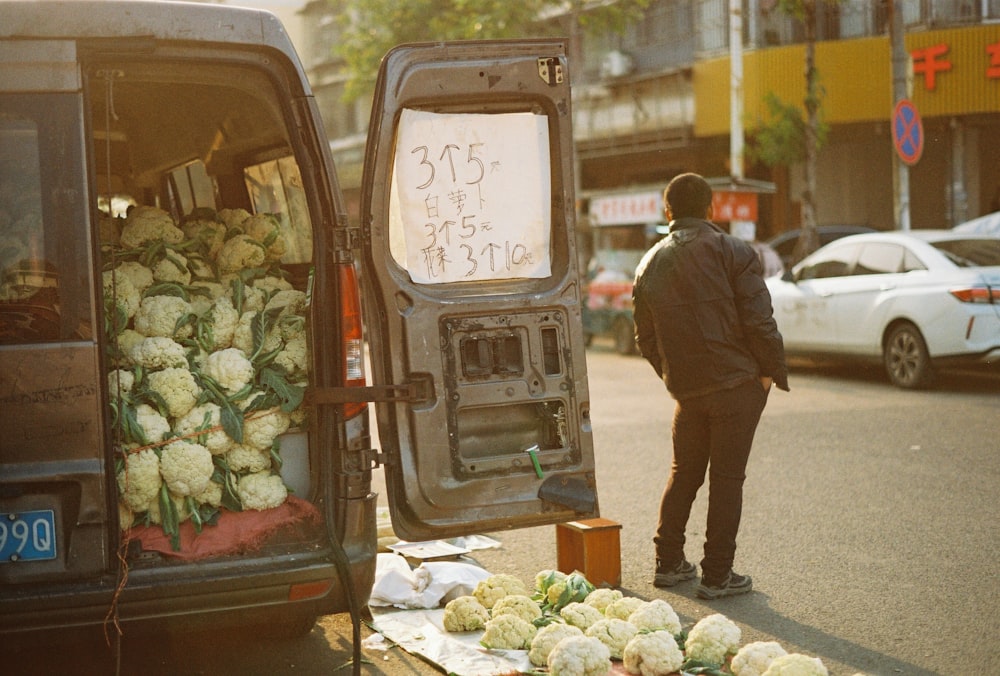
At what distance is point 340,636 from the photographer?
18.0 ft

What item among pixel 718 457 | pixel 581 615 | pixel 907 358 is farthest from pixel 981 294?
pixel 581 615

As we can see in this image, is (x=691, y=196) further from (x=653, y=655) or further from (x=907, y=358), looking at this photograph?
(x=907, y=358)

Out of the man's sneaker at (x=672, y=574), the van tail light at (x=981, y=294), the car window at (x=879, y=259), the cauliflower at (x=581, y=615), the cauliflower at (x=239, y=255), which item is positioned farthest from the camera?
the car window at (x=879, y=259)

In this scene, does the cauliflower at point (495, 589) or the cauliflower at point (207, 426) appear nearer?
the cauliflower at point (207, 426)

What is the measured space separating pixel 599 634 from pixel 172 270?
7.24 feet

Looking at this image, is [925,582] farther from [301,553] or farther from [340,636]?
[301,553]

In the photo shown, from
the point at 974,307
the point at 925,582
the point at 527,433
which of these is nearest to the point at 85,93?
the point at 527,433

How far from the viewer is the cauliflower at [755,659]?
178 inches

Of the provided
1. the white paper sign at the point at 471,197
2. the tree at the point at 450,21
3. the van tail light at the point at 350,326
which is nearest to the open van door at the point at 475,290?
the white paper sign at the point at 471,197

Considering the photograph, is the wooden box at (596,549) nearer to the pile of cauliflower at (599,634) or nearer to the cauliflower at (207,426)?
the pile of cauliflower at (599,634)

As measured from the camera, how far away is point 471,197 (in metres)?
4.72

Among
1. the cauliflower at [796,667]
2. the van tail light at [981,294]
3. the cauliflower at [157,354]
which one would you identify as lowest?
the cauliflower at [796,667]

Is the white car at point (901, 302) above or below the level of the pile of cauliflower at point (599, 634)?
above

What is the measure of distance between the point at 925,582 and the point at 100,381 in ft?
12.8
